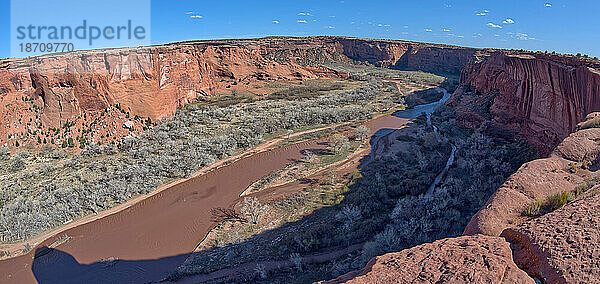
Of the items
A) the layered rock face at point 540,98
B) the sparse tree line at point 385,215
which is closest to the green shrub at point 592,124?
the layered rock face at point 540,98

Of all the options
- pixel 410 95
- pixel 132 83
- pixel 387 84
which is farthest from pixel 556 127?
pixel 387 84

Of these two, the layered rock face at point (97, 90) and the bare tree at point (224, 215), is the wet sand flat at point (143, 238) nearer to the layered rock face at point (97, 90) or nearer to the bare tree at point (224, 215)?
the bare tree at point (224, 215)

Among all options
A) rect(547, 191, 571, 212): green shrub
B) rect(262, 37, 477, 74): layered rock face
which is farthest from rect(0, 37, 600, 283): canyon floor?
rect(262, 37, 477, 74): layered rock face

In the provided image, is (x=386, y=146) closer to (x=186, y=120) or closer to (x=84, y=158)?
(x=186, y=120)

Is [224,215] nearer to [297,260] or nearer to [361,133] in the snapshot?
[297,260]

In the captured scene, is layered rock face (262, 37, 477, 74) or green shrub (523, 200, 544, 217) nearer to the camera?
green shrub (523, 200, 544, 217)

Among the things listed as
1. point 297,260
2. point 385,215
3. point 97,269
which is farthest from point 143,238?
point 385,215

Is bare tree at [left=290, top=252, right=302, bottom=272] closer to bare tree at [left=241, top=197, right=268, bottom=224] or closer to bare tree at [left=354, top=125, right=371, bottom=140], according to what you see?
bare tree at [left=241, top=197, right=268, bottom=224]
